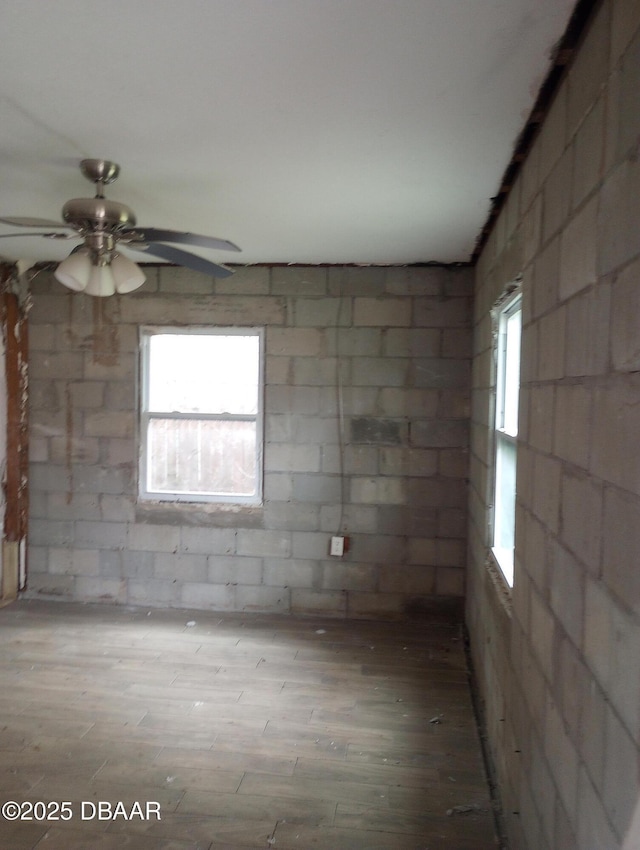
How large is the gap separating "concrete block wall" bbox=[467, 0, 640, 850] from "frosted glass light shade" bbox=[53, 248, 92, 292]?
1.74m

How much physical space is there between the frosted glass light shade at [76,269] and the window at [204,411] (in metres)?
1.87

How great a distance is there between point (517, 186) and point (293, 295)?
2083 millimetres

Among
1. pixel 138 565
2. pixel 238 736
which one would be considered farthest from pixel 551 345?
pixel 138 565

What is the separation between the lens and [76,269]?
2.49m

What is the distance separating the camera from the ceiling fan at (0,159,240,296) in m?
2.36

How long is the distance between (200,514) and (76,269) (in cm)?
231

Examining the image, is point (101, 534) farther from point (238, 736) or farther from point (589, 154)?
point (589, 154)

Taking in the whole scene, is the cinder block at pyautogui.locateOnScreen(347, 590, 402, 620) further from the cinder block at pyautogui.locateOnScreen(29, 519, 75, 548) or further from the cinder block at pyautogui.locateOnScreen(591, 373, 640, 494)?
the cinder block at pyautogui.locateOnScreen(591, 373, 640, 494)

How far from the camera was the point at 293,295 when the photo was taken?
4277 mm

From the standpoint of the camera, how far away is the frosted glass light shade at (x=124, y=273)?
2625mm

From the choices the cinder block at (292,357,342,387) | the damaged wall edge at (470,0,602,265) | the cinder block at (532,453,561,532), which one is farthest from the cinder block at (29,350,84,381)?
the cinder block at (532,453,561,532)

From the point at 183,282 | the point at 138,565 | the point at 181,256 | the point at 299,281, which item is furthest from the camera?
the point at 138,565

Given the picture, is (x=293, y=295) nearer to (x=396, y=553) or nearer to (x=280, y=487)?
(x=280, y=487)

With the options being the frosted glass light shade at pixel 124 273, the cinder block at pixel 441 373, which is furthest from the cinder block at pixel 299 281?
the frosted glass light shade at pixel 124 273
